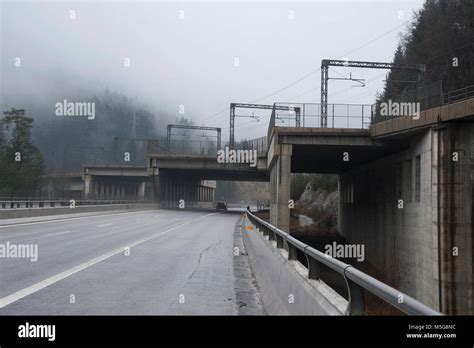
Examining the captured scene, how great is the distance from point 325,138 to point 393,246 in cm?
792

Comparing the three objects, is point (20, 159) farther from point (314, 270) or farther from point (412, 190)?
point (314, 270)

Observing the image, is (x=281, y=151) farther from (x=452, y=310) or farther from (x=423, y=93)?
(x=452, y=310)

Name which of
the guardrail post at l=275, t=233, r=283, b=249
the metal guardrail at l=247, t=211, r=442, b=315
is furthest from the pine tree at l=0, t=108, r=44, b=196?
the metal guardrail at l=247, t=211, r=442, b=315

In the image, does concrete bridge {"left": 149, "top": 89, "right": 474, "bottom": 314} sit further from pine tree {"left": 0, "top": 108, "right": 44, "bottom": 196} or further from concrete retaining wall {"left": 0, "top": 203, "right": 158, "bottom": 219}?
pine tree {"left": 0, "top": 108, "right": 44, "bottom": 196}
